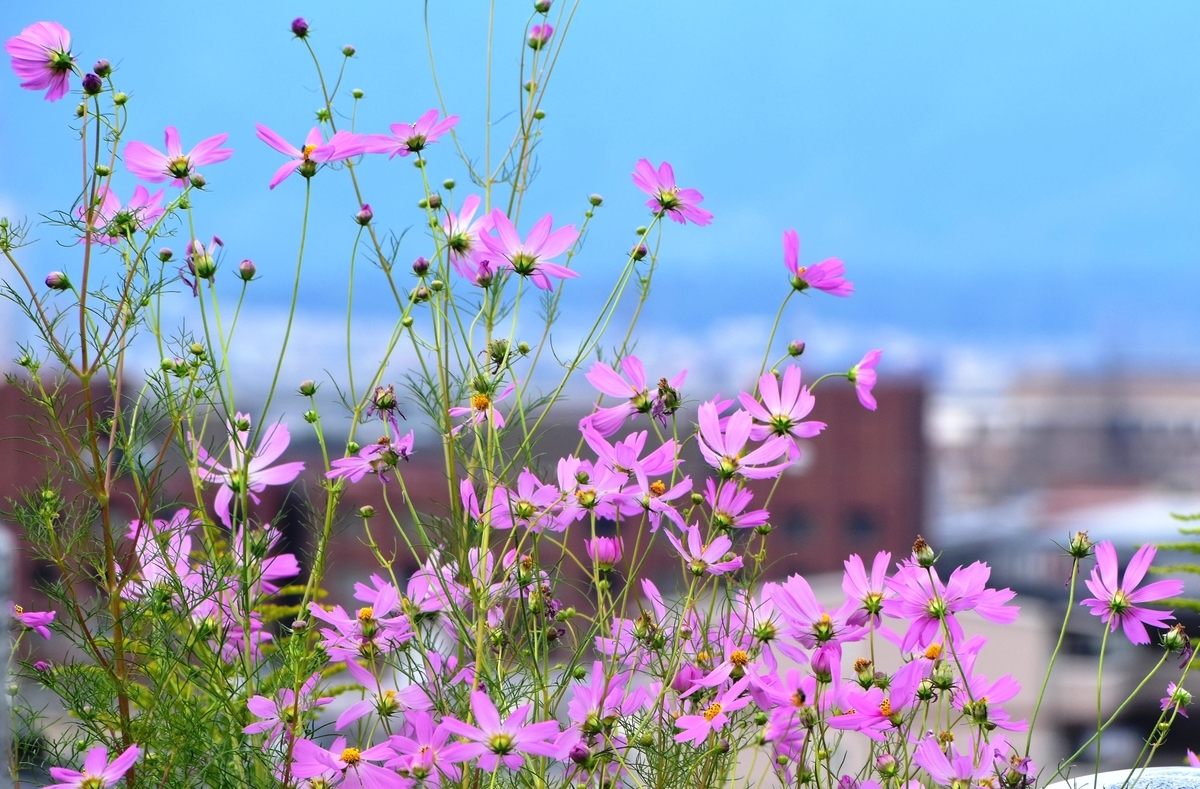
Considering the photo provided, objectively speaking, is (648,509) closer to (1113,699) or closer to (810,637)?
(810,637)

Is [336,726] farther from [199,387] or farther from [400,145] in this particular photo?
[400,145]

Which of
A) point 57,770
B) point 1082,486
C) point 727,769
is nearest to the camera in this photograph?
point 57,770

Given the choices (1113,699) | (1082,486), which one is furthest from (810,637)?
(1082,486)

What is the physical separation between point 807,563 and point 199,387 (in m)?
26.7

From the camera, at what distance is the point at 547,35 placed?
0.88 metres

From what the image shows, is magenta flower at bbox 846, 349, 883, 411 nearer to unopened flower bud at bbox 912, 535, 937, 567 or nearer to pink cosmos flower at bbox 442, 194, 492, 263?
unopened flower bud at bbox 912, 535, 937, 567

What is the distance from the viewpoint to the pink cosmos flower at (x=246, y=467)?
0.76 m

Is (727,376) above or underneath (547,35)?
underneath

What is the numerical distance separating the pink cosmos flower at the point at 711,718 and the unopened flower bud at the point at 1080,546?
21 cm

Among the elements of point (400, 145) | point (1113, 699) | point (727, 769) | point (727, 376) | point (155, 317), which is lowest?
point (1113, 699)

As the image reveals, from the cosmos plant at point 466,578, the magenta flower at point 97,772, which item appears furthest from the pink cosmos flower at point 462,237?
the magenta flower at point 97,772

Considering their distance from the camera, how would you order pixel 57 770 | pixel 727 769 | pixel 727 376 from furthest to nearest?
1. pixel 727 376
2. pixel 727 769
3. pixel 57 770


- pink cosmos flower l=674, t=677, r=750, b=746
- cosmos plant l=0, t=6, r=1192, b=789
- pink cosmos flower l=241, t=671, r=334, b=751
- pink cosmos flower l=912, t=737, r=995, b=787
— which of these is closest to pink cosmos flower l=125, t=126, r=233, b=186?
cosmos plant l=0, t=6, r=1192, b=789

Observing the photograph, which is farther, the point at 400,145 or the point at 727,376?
the point at 727,376
